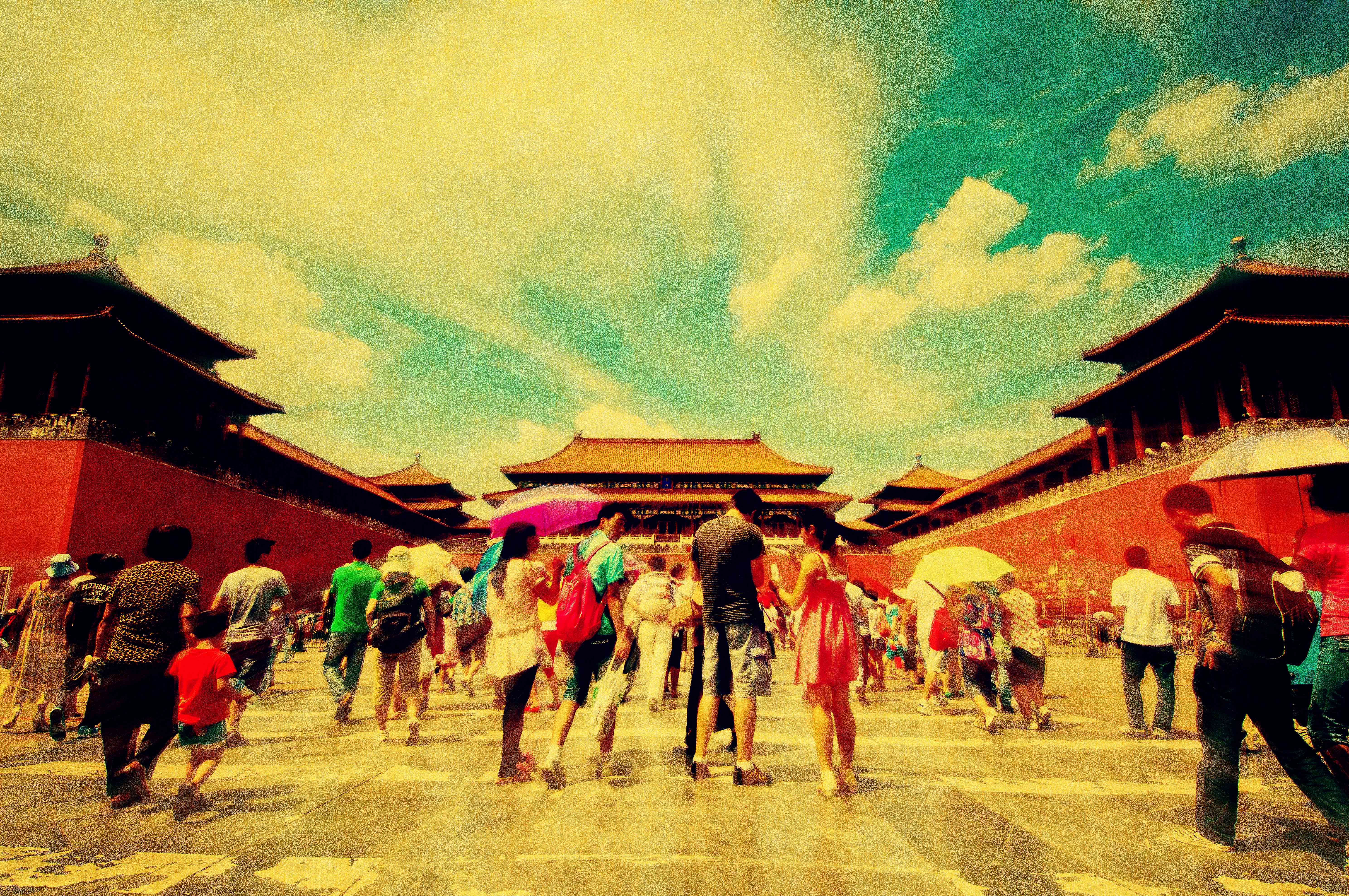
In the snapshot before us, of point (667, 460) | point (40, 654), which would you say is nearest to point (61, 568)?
point (40, 654)

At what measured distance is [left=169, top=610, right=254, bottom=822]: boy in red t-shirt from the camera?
96.7 inches

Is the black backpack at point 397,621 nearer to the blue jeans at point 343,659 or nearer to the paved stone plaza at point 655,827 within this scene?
the blue jeans at point 343,659

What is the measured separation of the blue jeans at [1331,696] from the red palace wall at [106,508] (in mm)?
13201

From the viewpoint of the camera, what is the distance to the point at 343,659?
452cm

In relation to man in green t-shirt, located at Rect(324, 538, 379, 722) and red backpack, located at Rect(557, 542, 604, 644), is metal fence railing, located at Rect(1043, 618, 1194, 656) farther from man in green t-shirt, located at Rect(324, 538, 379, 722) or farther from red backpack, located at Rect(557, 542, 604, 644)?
man in green t-shirt, located at Rect(324, 538, 379, 722)

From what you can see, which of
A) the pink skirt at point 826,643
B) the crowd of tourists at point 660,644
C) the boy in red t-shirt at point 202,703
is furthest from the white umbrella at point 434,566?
the pink skirt at point 826,643

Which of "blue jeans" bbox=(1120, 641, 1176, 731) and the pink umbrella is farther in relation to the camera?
the pink umbrella

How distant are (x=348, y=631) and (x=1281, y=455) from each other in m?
5.89

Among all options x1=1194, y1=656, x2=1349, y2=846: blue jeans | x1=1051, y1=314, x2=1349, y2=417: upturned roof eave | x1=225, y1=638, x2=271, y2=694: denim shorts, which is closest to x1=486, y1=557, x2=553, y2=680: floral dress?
x1=225, y1=638, x2=271, y2=694: denim shorts

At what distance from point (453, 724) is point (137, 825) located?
95.7 inches

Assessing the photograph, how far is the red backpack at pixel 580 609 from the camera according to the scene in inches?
120

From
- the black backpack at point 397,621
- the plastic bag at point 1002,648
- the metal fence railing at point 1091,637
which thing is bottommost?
the metal fence railing at point 1091,637

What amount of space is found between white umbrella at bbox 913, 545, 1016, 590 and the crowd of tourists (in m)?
0.09

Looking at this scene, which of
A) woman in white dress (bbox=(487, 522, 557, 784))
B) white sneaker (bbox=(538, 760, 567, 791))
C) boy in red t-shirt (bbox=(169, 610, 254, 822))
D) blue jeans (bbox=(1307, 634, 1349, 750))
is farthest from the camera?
woman in white dress (bbox=(487, 522, 557, 784))
